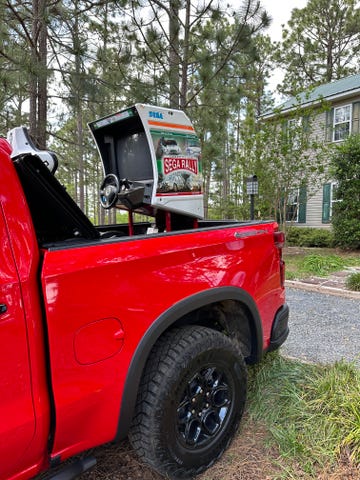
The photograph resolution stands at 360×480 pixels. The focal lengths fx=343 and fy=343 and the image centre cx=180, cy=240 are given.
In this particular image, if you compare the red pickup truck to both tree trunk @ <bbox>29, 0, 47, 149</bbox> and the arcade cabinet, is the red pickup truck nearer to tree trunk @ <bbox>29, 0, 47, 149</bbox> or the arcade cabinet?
the arcade cabinet

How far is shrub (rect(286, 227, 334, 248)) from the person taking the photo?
35.6 feet

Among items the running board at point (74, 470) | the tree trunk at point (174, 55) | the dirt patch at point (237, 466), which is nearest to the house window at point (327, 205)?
the tree trunk at point (174, 55)

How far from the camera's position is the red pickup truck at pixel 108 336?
4.14 feet

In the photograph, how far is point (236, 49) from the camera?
23.0ft

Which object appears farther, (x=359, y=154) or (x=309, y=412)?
(x=359, y=154)

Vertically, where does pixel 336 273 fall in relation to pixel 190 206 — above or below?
below

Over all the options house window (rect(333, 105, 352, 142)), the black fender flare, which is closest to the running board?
the black fender flare

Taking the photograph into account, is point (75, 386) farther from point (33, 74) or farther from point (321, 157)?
point (321, 157)

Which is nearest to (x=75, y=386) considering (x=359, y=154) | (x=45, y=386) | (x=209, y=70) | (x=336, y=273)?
(x=45, y=386)

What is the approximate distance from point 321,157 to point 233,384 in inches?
333

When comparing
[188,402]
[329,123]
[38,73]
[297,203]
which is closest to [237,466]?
[188,402]

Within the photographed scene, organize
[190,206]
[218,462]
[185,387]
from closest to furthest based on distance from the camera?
[185,387] < [218,462] < [190,206]

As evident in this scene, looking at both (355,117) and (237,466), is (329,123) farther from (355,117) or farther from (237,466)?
(237,466)

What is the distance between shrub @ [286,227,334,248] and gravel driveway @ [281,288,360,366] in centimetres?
569
